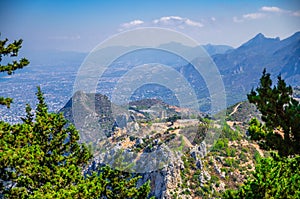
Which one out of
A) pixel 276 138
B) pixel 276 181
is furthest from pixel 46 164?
pixel 276 138

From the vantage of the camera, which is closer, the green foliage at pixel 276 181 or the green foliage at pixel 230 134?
the green foliage at pixel 276 181

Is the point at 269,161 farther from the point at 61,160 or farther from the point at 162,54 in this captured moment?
the point at 162,54

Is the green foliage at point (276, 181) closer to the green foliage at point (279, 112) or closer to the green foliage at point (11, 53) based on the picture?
the green foliage at point (279, 112)

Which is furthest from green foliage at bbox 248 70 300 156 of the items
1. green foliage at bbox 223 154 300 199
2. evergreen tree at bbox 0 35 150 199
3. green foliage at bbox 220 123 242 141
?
green foliage at bbox 220 123 242 141

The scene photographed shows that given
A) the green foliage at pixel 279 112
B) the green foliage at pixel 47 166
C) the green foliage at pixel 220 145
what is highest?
the green foliage at pixel 279 112

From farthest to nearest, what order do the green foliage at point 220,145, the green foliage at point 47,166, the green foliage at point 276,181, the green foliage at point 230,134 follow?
Answer: 1. the green foliage at point 230,134
2. the green foliage at point 220,145
3. the green foliage at point 47,166
4. the green foliage at point 276,181

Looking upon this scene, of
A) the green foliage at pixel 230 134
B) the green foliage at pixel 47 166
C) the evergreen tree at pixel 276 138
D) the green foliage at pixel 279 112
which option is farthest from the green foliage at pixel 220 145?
the green foliage at pixel 279 112

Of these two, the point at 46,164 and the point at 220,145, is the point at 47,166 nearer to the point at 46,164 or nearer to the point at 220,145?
the point at 46,164
